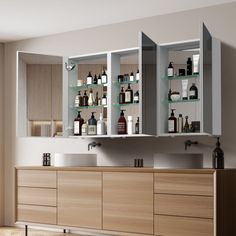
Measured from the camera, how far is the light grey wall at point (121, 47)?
18.2 ft

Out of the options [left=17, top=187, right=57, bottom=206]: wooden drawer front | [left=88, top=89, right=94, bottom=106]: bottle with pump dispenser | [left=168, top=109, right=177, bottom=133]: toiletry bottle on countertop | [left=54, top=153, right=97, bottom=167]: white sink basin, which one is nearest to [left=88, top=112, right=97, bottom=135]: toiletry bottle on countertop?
[left=88, top=89, right=94, bottom=106]: bottle with pump dispenser

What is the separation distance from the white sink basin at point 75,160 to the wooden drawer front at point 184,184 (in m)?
1.05

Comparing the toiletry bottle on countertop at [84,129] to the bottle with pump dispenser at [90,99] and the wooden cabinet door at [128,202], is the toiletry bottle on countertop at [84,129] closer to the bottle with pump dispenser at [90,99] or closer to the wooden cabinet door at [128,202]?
the bottle with pump dispenser at [90,99]

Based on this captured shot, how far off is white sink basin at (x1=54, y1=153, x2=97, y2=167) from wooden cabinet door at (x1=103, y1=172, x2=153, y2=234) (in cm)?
48

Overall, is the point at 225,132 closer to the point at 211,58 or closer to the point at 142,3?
the point at 211,58

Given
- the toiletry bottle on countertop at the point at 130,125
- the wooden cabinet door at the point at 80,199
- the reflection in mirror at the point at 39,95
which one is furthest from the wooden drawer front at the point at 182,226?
the reflection in mirror at the point at 39,95

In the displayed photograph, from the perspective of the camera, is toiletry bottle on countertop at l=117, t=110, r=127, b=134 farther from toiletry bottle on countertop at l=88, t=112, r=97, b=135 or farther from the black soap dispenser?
the black soap dispenser

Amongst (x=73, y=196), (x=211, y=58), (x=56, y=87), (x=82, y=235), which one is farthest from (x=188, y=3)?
(x=82, y=235)

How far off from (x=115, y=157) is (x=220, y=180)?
5.36 ft

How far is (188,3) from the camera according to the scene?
18.3 ft

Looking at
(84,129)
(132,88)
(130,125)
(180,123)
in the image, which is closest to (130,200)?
(130,125)

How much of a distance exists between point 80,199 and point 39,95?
4.36ft

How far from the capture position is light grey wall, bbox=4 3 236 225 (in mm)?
5539

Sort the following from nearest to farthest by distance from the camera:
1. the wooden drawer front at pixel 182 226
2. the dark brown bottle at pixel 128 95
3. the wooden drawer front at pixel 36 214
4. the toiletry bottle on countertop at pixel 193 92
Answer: the wooden drawer front at pixel 182 226
the toiletry bottle on countertop at pixel 193 92
the dark brown bottle at pixel 128 95
the wooden drawer front at pixel 36 214
